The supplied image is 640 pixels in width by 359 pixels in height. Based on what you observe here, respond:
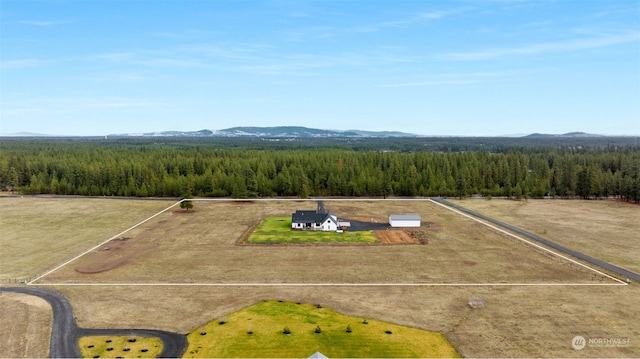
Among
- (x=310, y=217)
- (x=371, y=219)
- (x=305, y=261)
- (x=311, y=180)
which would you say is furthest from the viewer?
(x=311, y=180)

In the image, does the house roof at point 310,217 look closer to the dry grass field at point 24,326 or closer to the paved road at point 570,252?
the paved road at point 570,252

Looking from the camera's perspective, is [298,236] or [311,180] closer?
[298,236]

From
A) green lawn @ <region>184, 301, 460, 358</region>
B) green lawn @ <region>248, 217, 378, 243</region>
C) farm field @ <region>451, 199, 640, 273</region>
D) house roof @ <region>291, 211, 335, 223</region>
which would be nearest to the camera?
green lawn @ <region>184, 301, 460, 358</region>

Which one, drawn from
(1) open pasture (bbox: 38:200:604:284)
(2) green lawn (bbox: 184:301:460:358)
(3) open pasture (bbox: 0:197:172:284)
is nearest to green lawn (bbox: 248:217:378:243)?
(1) open pasture (bbox: 38:200:604:284)

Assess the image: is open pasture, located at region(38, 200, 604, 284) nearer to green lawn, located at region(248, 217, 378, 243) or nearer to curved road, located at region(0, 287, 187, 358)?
green lawn, located at region(248, 217, 378, 243)

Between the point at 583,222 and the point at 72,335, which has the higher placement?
the point at 583,222

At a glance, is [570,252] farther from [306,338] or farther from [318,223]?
[306,338]

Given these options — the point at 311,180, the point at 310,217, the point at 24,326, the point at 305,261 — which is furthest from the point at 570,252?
the point at 311,180

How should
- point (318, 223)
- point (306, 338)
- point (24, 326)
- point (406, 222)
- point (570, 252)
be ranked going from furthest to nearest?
point (406, 222) → point (318, 223) → point (570, 252) → point (24, 326) → point (306, 338)
